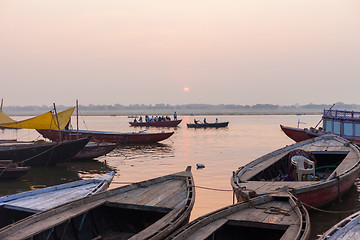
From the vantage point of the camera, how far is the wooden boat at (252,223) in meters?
7.58

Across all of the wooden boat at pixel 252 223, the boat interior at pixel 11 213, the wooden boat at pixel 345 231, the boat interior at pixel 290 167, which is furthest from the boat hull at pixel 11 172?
the wooden boat at pixel 345 231

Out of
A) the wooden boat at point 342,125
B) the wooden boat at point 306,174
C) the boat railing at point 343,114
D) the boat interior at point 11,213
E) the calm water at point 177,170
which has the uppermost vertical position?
the boat railing at point 343,114

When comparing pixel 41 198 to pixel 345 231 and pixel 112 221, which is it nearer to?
pixel 112 221

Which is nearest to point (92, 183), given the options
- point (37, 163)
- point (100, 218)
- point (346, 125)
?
point (100, 218)

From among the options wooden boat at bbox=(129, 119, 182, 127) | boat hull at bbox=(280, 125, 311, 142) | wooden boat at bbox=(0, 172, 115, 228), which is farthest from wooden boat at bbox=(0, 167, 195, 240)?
wooden boat at bbox=(129, 119, 182, 127)

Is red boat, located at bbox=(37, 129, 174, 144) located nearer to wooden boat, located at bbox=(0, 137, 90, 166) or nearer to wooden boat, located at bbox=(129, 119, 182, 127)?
wooden boat, located at bbox=(0, 137, 90, 166)

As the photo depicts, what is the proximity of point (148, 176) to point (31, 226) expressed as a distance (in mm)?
13369

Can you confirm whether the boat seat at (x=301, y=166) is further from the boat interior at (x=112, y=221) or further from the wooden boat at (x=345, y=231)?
the boat interior at (x=112, y=221)

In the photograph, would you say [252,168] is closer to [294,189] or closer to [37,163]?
[294,189]

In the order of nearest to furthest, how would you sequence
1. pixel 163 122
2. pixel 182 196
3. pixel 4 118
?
pixel 182 196 → pixel 4 118 → pixel 163 122

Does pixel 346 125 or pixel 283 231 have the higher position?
pixel 346 125

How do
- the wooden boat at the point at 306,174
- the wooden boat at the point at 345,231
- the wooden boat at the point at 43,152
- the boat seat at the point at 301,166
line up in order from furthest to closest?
1. the wooden boat at the point at 43,152
2. the boat seat at the point at 301,166
3. the wooden boat at the point at 306,174
4. the wooden boat at the point at 345,231

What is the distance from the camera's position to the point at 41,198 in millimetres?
10961

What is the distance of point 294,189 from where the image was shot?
11.2 meters
